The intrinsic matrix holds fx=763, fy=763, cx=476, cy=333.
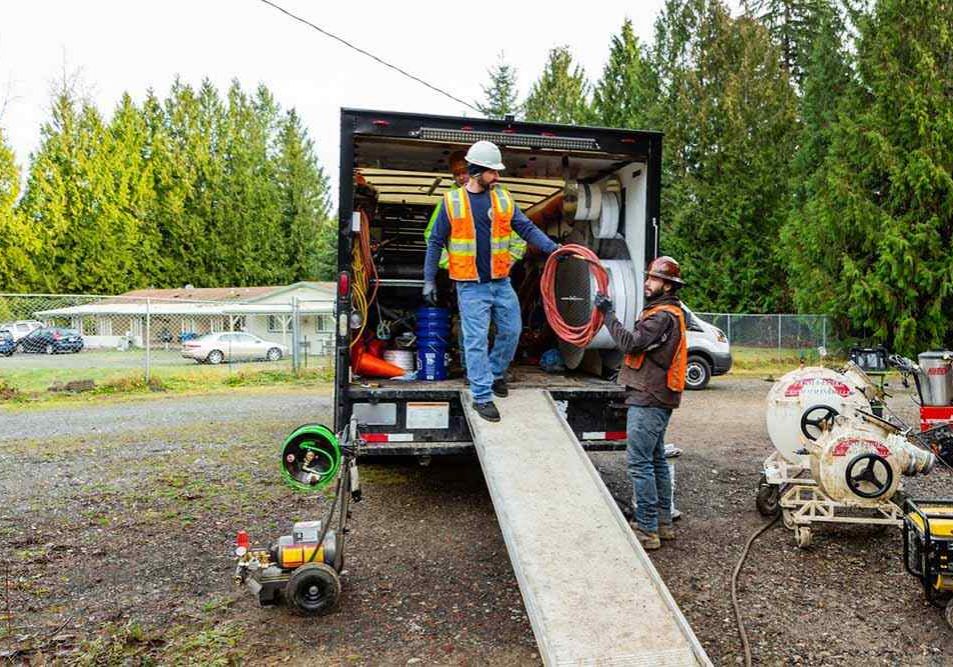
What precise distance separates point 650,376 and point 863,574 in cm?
169

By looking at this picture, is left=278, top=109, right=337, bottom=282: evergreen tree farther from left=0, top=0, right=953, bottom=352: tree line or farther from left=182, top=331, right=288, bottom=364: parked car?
left=182, top=331, right=288, bottom=364: parked car

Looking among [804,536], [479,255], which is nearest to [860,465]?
[804,536]

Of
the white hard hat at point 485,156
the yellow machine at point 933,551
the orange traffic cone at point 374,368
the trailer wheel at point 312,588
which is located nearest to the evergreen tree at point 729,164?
the orange traffic cone at point 374,368

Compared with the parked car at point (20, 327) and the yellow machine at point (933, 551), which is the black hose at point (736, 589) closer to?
the yellow machine at point (933, 551)

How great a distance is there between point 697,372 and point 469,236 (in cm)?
974

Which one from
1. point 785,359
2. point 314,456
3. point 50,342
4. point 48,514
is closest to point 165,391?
point 50,342

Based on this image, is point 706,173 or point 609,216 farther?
point 706,173

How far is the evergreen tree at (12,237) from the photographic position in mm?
25047

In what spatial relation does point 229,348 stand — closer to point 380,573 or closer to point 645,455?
point 380,573

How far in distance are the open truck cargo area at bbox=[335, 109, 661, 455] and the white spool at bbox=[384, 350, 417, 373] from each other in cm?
2

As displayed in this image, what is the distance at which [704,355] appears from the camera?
44.8 ft

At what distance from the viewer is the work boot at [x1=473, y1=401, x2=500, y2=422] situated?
15.9ft

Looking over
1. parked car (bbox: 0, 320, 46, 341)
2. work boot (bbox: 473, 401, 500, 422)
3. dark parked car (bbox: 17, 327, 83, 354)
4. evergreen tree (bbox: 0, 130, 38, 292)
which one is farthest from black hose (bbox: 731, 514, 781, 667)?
evergreen tree (bbox: 0, 130, 38, 292)

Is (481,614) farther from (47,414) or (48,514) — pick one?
(47,414)
